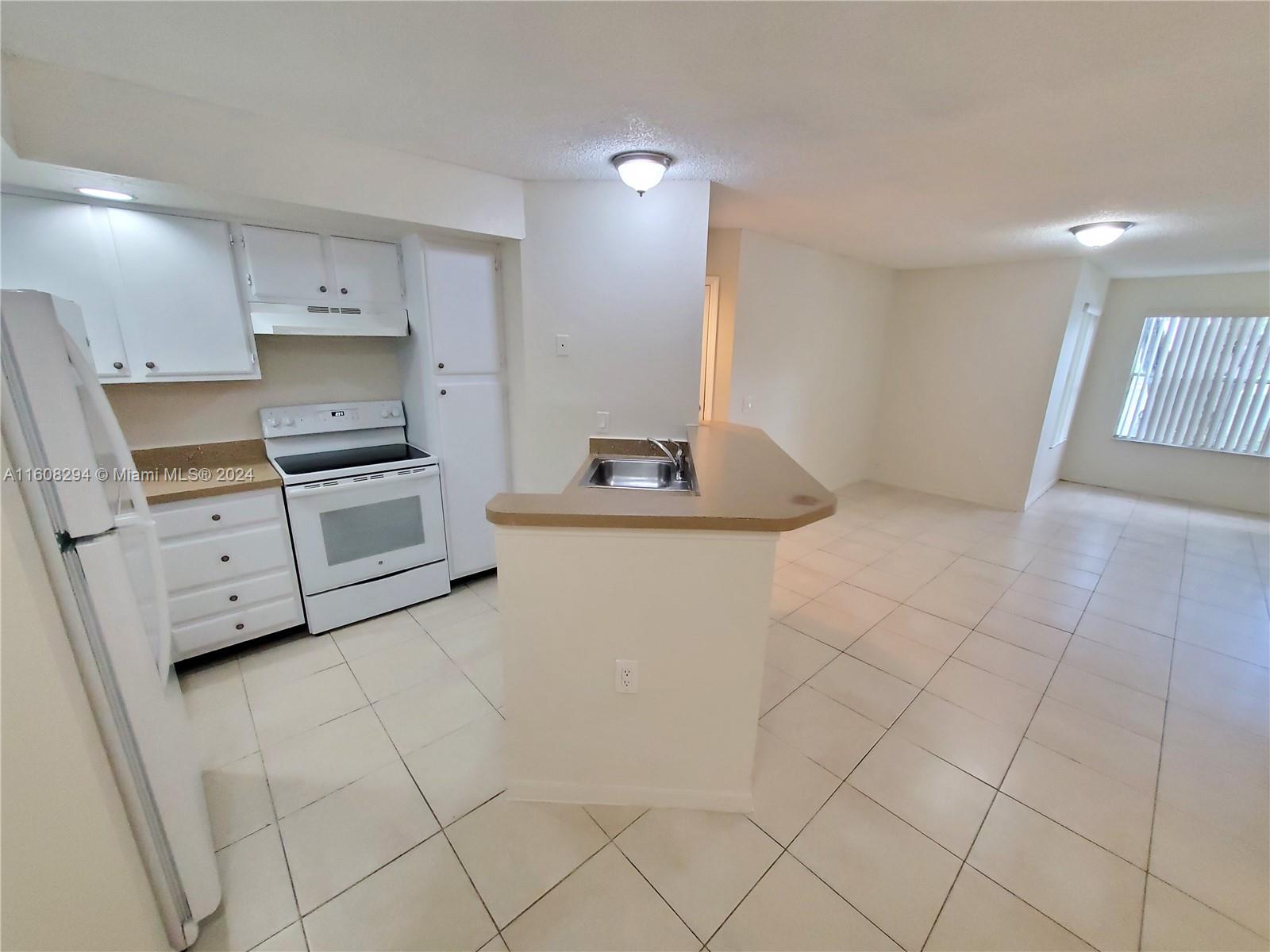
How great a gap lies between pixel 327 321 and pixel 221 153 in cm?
82

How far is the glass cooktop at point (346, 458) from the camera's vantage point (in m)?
2.48

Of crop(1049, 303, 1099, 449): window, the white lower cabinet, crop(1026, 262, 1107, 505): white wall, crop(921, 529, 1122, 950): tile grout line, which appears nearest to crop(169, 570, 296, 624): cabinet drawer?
the white lower cabinet

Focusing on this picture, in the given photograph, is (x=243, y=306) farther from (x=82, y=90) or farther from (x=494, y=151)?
(x=494, y=151)

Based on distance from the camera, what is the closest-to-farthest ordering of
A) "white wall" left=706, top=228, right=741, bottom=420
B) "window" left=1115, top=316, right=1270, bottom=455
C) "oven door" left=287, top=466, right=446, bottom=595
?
"oven door" left=287, top=466, right=446, bottom=595
"white wall" left=706, top=228, right=741, bottom=420
"window" left=1115, top=316, right=1270, bottom=455

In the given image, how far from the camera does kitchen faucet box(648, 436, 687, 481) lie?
99.4 inches

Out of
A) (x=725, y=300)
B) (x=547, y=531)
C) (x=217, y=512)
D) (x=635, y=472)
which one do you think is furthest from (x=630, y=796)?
(x=725, y=300)

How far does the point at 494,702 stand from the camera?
207cm

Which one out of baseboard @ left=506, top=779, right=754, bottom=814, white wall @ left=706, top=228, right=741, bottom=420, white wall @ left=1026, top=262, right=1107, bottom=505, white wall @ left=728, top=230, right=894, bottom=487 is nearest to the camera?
baseboard @ left=506, top=779, right=754, bottom=814

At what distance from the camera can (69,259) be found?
1.91 meters

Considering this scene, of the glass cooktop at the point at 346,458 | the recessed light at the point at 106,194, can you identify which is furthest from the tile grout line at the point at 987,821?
the recessed light at the point at 106,194

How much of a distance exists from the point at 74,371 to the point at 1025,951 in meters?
2.68

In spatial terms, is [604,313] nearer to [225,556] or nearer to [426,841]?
[225,556]

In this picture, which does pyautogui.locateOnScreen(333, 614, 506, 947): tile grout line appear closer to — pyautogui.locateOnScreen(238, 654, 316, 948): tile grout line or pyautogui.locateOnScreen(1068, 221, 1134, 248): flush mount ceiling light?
pyautogui.locateOnScreen(238, 654, 316, 948): tile grout line

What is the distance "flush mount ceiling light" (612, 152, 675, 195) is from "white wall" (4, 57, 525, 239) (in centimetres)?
71
